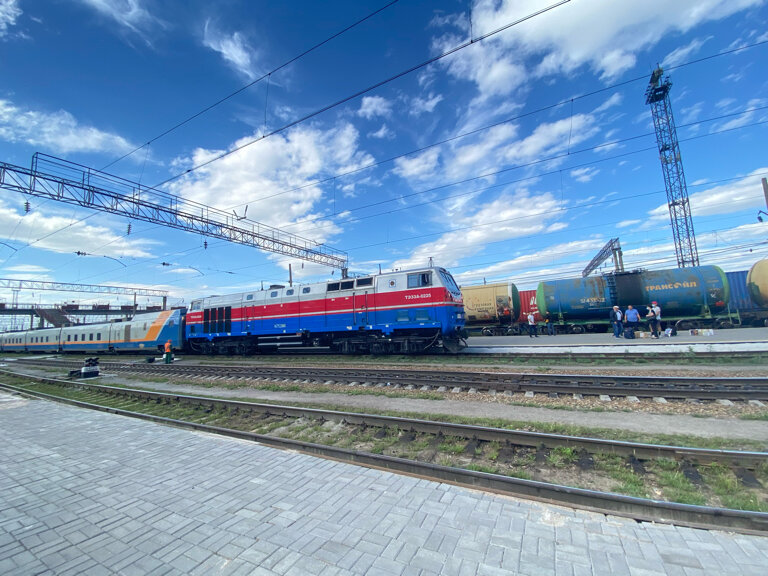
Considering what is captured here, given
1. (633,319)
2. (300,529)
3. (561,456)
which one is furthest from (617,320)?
(300,529)

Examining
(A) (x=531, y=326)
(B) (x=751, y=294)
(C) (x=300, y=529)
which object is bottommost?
(C) (x=300, y=529)

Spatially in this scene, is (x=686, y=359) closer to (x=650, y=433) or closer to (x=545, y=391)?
(x=545, y=391)

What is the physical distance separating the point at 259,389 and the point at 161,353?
62.6 ft

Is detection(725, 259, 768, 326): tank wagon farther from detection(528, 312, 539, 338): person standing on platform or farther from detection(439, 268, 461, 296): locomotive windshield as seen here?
detection(439, 268, 461, 296): locomotive windshield

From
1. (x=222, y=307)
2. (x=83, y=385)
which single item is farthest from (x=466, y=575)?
(x=222, y=307)

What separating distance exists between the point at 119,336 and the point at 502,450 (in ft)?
104

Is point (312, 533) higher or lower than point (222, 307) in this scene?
lower

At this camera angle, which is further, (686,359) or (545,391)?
(686,359)

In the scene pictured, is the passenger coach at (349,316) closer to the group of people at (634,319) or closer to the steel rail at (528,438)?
the steel rail at (528,438)

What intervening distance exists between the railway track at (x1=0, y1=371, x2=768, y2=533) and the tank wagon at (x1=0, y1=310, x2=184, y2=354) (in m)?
16.7

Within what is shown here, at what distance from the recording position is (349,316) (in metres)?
16.2

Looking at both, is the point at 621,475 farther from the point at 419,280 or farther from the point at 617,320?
the point at 617,320

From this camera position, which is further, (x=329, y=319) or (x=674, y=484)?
(x=329, y=319)

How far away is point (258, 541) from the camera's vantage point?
306 centimetres
